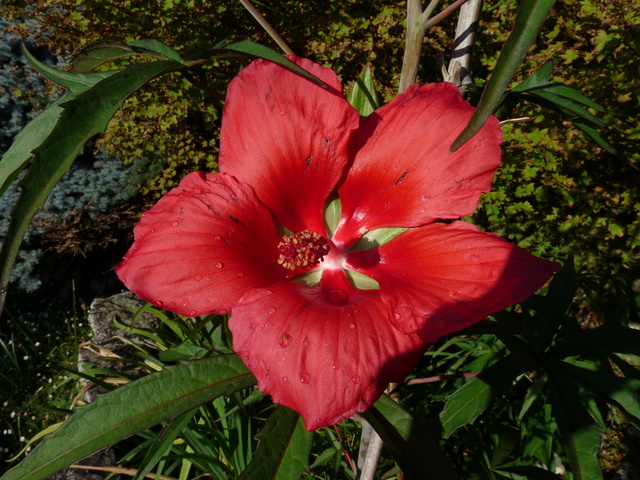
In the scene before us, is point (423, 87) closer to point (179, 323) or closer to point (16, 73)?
point (179, 323)

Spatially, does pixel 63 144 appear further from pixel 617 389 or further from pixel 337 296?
pixel 617 389

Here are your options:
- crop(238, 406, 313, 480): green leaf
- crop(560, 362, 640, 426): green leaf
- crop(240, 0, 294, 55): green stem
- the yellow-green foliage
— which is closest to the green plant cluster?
the yellow-green foliage

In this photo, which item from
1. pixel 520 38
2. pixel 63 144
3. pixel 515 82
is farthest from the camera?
pixel 515 82

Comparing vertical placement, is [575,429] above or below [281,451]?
below

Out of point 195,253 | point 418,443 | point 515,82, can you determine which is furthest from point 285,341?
point 515,82

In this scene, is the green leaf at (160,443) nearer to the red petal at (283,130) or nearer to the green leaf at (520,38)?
the red petal at (283,130)

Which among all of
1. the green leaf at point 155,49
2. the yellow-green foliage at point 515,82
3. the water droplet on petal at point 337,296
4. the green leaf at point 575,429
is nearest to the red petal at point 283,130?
the green leaf at point 155,49

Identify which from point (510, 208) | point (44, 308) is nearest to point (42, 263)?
point (44, 308)
